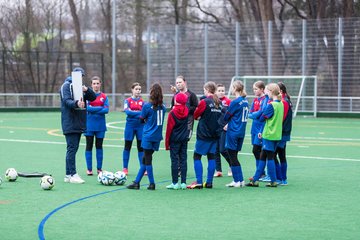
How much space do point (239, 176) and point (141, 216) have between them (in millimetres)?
2903

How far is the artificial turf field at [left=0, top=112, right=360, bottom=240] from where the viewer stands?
8156 mm

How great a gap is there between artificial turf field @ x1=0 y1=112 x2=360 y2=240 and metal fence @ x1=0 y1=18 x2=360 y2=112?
1573 cm

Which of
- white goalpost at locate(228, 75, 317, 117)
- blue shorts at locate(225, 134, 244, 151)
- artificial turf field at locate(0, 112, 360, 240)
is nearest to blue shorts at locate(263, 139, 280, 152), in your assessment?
blue shorts at locate(225, 134, 244, 151)

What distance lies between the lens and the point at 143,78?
46.7 m

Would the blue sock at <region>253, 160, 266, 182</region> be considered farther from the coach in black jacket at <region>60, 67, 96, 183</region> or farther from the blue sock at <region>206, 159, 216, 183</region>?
the coach in black jacket at <region>60, 67, 96, 183</region>

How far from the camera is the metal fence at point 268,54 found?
3112cm

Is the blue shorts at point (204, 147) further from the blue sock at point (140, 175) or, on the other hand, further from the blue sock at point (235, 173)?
the blue sock at point (140, 175)

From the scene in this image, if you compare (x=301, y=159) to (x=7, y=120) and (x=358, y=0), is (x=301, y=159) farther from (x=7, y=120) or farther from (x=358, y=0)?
(x=358, y=0)

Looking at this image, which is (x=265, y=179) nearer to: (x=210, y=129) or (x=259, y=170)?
(x=259, y=170)

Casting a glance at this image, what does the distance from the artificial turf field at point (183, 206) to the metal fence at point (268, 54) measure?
51.6 ft

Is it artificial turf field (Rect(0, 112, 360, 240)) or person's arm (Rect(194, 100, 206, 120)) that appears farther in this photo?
person's arm (Rect(194, 100, 206, 120))

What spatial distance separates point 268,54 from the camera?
3344cm

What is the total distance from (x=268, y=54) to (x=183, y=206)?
24350mm

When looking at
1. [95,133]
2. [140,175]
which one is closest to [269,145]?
[140,175]
